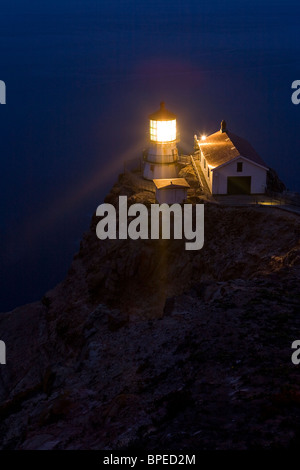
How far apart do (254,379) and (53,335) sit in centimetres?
1561

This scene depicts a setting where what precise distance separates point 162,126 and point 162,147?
122 cm

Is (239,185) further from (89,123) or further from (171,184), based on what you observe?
(89,123)

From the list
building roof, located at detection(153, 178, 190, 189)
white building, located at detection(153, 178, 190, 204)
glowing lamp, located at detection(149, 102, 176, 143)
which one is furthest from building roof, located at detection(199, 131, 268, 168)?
glowing lamp, located at detection(149, 102, 176, 143)

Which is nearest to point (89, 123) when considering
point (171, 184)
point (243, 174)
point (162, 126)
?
point (162, 126)

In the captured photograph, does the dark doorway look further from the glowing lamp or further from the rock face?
the glowing lamp

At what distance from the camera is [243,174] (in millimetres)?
25516

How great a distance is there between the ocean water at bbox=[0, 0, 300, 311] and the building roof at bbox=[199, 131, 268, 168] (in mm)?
16053

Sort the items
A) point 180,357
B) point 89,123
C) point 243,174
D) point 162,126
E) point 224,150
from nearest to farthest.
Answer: point 180,357 → point 243,174 → point 224,150 → point 162,126 → point 89,123

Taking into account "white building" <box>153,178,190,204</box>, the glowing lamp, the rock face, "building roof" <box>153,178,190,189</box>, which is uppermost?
the glowing lamp

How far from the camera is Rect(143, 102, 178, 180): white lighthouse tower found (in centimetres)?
3070

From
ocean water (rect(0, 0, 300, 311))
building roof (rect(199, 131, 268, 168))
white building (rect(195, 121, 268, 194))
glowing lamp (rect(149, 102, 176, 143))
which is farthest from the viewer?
ocean water (rect(0, 0, 300, 311))

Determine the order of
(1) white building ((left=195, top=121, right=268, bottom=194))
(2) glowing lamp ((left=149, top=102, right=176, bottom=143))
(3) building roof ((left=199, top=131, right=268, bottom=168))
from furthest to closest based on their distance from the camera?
1. (2) glowing lamp ((left=149, top=102, right=176, bottom=143))
2. (3) building roof ((left=199, top=131, right=268, bottom=168))
3. (1) white building ((left=195, top=121, right=268, bottom=194))
